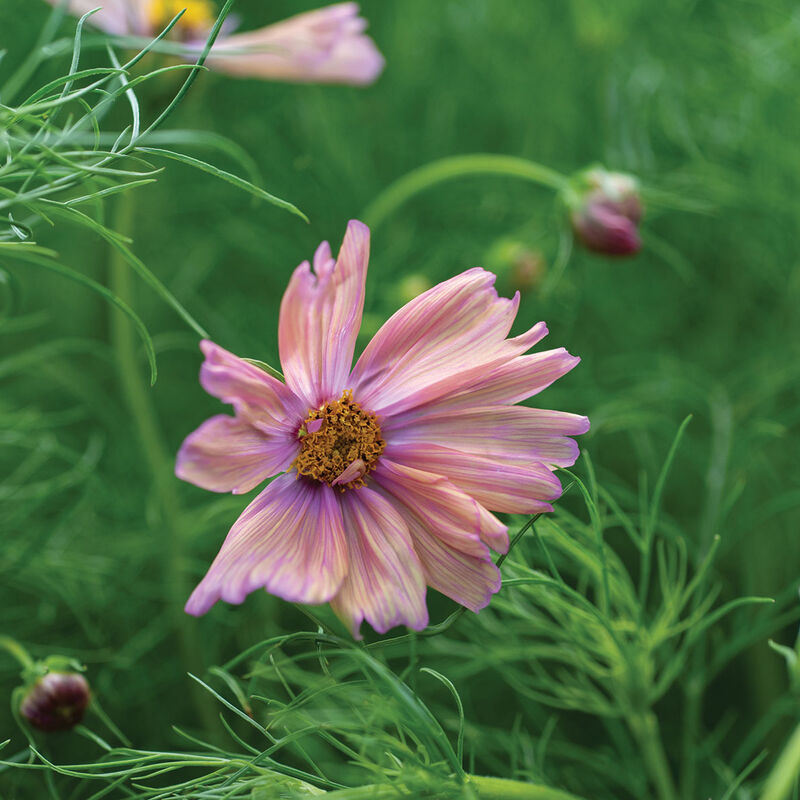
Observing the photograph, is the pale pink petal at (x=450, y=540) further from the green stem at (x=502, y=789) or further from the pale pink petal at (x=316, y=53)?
the pale pink petal at (x=316, y=53)

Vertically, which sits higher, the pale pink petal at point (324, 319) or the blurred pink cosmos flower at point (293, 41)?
the blurred pink cosmos flower at point (293, 41)

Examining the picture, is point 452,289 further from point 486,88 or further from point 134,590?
point 486,88

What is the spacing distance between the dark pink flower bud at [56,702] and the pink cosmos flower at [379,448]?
17cm

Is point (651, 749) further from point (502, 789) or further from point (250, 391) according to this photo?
point (250, 391)

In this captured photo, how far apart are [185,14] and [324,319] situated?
576mm

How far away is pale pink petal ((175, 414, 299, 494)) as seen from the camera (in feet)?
0.95

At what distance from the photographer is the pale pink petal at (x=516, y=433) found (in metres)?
0.34

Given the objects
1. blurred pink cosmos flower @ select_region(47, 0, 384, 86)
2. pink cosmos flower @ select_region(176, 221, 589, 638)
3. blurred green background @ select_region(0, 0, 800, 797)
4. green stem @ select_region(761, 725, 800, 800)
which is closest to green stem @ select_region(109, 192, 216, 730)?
blurred green background @ select_region(0, 0, 800, 797)

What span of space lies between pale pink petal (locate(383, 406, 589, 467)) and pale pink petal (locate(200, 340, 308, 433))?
60 millimetres

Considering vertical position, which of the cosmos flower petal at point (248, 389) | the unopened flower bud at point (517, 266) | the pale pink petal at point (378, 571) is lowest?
the unopened flower bud at point (517, 266)

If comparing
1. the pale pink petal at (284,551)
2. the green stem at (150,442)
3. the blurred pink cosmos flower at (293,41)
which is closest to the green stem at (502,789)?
the pale pink petal at (284,551)

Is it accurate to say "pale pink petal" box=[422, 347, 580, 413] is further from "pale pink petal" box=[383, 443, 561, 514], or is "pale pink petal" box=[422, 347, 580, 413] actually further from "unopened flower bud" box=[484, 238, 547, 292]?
"unopened flower bud" box=[484, 238, 547, 292]

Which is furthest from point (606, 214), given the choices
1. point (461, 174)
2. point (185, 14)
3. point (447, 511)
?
point (185, 14)

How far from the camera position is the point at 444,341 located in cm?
36
